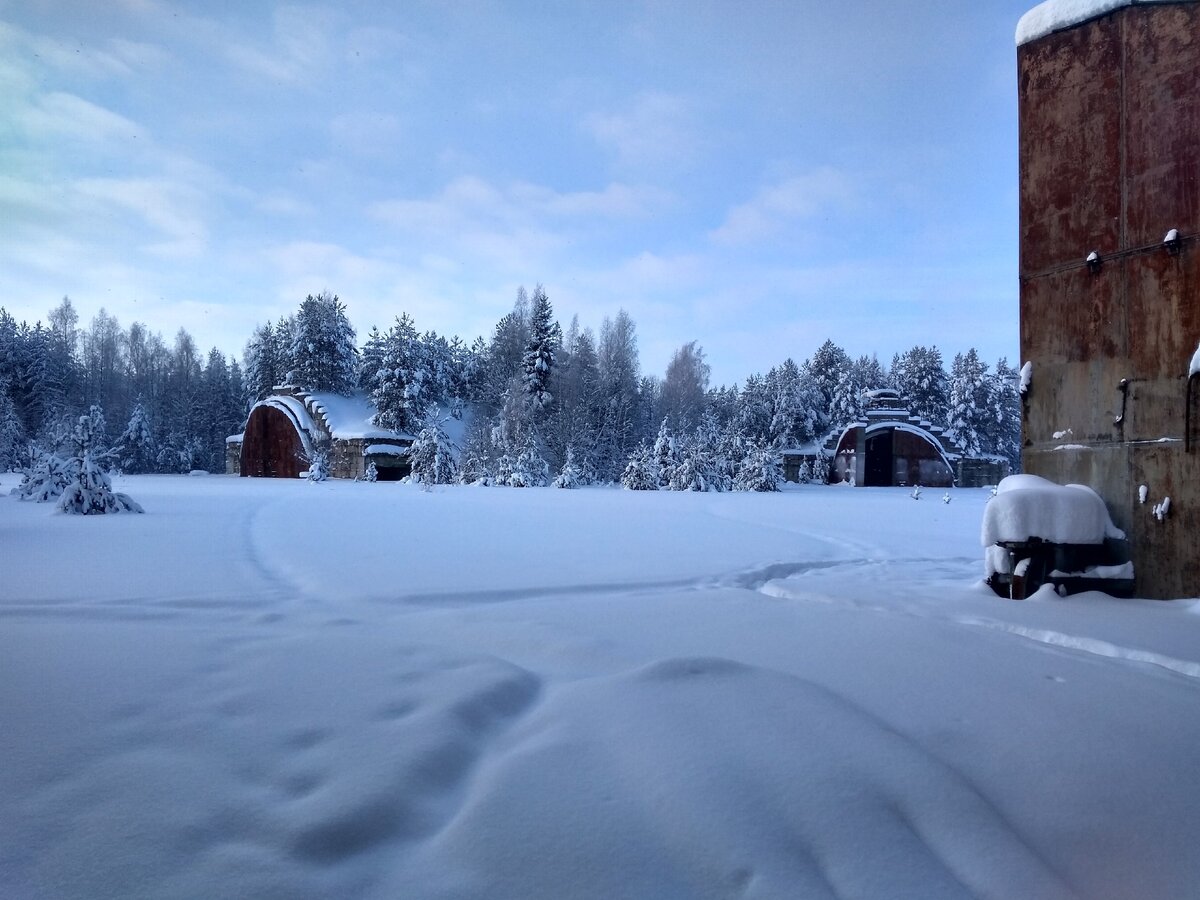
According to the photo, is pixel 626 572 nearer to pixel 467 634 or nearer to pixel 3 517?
pixel 467 634

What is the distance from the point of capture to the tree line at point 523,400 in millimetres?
30578

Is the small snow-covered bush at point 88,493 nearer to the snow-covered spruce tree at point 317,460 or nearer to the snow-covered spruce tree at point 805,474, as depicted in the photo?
the snow-covered spruce tree at point 317,460

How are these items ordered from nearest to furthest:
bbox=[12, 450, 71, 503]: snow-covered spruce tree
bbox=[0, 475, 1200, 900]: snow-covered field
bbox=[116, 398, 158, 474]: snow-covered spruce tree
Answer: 1. bbox=[0, 475, 1200, 900]: snow-covered field
2. bbox=[12, 450, 71, 503]: snow-covered spruce tree
3. bbox=[116, 398, 158, 474]: snow-covered spruce tree

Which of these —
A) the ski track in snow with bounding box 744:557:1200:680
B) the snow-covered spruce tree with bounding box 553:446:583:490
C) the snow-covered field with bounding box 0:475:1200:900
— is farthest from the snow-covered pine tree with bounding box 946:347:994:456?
the snow-covered field with bounding box 0:475:1200:900

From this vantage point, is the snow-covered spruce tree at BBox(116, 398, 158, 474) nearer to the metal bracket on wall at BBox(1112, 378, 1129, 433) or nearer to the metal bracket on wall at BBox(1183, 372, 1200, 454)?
A: the metal bracket on wall at BBox(1112, 378, 1129, 433)

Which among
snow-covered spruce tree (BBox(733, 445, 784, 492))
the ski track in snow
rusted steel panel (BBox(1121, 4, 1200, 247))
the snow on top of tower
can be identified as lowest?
the ski track in snow

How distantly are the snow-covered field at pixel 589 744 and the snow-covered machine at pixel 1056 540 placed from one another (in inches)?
7.3

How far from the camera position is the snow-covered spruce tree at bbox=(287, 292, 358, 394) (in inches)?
1591

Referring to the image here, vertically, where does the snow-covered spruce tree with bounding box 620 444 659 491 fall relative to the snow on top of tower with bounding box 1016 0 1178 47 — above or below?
below

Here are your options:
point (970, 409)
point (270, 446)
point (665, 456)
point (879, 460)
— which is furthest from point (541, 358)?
point (970, 409)

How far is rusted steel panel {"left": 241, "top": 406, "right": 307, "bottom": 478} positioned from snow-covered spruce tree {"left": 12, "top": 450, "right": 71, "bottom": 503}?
863 inches

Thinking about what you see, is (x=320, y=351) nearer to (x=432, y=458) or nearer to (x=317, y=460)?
(x=317, y=460)

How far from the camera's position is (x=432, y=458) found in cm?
2962

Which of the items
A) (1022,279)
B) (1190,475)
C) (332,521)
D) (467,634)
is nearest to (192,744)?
(467,634)
